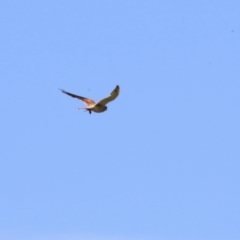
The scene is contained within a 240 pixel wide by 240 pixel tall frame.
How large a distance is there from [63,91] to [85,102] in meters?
1.67

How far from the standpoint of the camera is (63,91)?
183 feet

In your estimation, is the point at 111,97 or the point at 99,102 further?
the point at 99,102

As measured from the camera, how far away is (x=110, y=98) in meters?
52.7

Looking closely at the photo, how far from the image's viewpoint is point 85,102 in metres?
54.5

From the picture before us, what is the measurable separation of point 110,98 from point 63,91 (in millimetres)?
3700

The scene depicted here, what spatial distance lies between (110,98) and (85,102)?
2.08m
